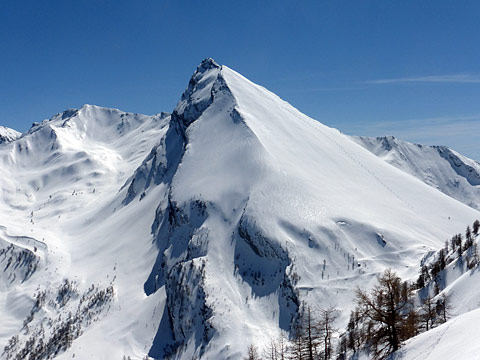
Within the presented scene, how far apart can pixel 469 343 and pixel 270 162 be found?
164 meters

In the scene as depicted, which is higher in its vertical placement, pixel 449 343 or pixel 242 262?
pixel 242 262

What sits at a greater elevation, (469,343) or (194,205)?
(194,205)

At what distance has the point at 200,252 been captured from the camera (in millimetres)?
154000

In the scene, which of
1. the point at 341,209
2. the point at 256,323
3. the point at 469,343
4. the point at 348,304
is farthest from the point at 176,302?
the point at 469,343

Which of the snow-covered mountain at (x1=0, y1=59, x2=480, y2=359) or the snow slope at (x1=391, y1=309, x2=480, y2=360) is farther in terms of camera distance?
the snow-covered mountain at (x1=0, y1=59, x2=480, y2=359)

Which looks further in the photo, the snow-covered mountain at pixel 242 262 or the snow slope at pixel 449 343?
the snow-covered mountain at pixel 242 262

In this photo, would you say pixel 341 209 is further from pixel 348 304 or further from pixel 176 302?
pixel 176 302

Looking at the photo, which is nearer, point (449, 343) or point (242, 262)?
point (449, 343)

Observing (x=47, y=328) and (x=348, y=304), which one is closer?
(x=348, y=304)

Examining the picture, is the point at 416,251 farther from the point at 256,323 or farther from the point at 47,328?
the point at 47,328

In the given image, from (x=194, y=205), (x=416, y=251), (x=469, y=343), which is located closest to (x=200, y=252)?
(x=194, y=205)

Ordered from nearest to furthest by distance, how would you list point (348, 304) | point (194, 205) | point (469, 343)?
point (469, 343) < point (348, 304) < point (194, 205)

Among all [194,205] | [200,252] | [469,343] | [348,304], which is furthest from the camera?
[194,205]

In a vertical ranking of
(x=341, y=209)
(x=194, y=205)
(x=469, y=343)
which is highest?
(x=194, y=205)
